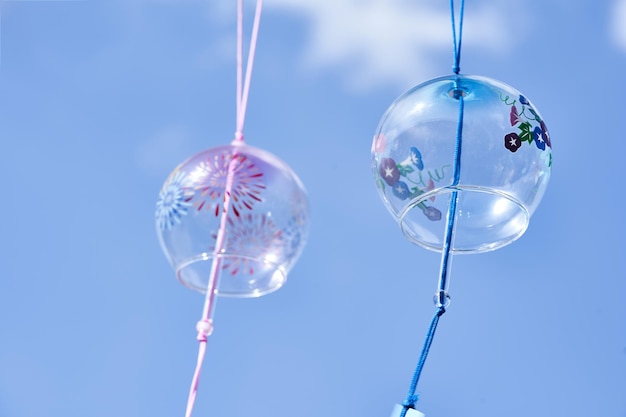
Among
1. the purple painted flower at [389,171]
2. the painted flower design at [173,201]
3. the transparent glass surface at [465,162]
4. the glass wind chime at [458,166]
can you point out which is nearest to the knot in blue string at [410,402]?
the glass wind chime at [458,166]

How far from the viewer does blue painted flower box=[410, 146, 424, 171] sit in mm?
2451

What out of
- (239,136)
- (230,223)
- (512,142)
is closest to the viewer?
(230,223)

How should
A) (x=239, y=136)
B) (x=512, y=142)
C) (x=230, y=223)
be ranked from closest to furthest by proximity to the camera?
(x=230, y=223)
(x=512, y=142)
(x=239, y=136)

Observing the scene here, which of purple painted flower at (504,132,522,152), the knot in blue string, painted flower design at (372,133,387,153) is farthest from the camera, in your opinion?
painted flower design at (372,133,387,153)

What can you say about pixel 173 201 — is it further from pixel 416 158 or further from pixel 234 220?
pixel 416 158

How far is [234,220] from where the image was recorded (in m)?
2.33

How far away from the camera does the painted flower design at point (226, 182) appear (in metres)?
2.35

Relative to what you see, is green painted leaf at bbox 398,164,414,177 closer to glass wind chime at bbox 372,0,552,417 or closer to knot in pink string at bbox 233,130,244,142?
glass wind chime at bbox 372,0,552,417

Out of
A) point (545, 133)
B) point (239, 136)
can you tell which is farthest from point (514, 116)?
point (239, 136)

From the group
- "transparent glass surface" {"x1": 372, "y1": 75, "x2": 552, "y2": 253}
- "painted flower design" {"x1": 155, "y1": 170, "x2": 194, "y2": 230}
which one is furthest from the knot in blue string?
"painted flower design" {"x1": 155, "y1": 170, "x2": 194, "y2": 230}

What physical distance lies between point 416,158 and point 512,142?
210 mm

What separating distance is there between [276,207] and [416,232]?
1.21 feet

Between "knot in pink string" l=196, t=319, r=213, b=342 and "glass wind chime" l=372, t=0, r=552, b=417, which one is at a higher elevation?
"glass wind chime" l=372, t=0, r=552, b=417

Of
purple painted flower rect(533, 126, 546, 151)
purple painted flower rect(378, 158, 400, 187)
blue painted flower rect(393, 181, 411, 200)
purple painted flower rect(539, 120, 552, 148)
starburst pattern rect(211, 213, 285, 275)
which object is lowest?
starburst pattern rect(211, 213, 285, 275)
